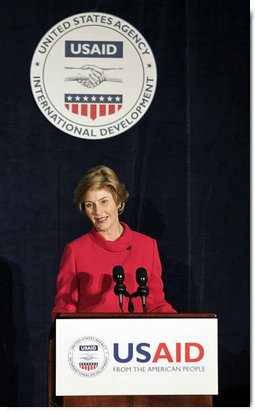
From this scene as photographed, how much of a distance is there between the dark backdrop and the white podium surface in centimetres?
178

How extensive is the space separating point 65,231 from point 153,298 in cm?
95

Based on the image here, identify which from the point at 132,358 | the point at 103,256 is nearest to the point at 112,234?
the point at 103,256

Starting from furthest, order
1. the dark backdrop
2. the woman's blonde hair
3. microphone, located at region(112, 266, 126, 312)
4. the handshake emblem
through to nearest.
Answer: the handshake emblem → the dark backdrop → the woman's blonde hair → microphone, located at region(112, 266, 126, 312)

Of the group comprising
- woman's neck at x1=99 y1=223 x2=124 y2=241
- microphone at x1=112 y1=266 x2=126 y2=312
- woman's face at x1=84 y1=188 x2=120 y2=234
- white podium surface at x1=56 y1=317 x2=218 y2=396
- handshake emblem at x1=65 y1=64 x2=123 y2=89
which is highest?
handshake emblem at x1=65 y1=64 x2=123 y2=89

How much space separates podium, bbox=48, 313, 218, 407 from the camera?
4328 mm

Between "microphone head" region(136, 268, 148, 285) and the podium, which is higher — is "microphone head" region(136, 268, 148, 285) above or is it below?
above

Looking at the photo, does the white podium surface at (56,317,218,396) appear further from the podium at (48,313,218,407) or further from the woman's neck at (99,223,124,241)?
the woman's neck at (99,223,124,241)

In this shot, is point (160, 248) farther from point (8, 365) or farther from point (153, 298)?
point (8, 365)

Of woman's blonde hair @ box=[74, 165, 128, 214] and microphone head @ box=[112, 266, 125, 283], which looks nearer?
microphone head @ box=[112, 266, 125, 283]

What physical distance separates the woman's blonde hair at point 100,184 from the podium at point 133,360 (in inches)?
53.0

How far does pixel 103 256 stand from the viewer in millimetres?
5586

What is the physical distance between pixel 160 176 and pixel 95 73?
838 mm

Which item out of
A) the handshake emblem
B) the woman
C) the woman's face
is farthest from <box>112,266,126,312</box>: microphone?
the handshake emblem

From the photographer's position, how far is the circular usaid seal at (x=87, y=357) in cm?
434
